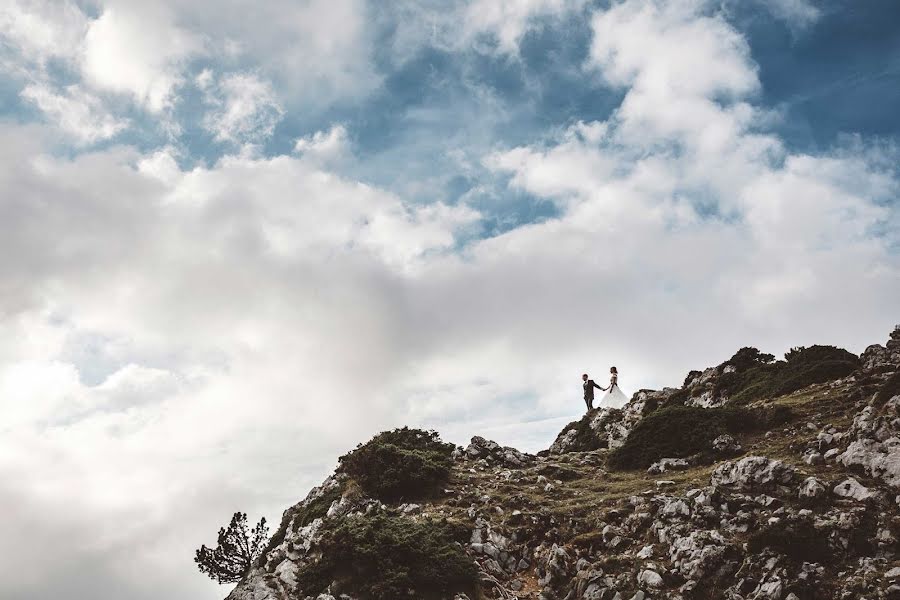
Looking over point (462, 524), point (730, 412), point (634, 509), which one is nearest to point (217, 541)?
point (462, 524)

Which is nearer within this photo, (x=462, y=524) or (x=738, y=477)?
(x=738, y=477)

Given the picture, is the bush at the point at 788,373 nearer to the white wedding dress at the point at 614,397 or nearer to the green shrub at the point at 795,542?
the white wedding dress at the point at 614,397

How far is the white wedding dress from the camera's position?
43.6m

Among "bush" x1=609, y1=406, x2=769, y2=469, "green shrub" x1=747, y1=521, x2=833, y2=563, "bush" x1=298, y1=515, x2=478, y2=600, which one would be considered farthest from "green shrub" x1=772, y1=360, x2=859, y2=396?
"bush" x1=298, y1=515, x2=478, y2=600

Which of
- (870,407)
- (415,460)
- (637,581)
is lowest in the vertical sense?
(637,581)

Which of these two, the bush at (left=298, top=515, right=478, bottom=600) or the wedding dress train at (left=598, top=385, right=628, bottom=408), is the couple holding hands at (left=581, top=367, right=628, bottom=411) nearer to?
the wedding dress train at (left=598, top=385, right=628, bottom=408)

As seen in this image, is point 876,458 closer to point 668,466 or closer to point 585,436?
point 668,466

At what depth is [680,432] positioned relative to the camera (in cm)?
2934

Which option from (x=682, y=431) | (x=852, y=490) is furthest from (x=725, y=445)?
(x=852, y=490)

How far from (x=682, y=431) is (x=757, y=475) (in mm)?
8995

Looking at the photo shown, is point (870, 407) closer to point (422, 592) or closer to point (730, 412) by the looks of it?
point (730, 412)

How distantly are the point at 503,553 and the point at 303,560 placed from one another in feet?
25.6

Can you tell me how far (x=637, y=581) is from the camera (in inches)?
696

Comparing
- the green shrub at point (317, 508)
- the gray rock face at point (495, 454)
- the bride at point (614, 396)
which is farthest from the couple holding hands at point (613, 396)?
the green shrub at point (317, 508)
